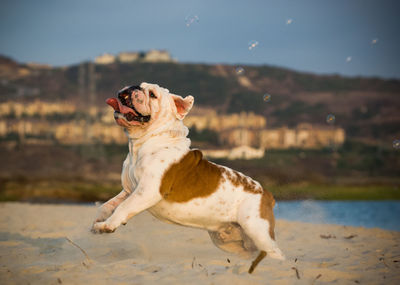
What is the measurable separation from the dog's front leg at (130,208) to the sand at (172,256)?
594mm

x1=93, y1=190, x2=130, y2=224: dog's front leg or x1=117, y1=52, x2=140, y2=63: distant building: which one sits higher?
x1=117, y1=52, x2=140, y2=63: distant building

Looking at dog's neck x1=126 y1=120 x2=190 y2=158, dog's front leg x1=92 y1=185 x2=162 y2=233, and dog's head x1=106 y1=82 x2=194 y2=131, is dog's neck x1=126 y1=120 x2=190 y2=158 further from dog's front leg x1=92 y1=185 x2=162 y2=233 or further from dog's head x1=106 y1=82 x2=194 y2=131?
dog's front leg x1=92 y1=185 x2=162 y2=233

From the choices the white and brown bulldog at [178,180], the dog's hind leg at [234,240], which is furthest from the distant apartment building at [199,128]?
the white and brown bulldog at [178,180]

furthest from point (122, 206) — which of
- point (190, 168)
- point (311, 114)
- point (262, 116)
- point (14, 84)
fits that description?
point (14, 84)

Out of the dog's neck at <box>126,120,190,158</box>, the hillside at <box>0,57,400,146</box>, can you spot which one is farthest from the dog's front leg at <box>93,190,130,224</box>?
the hillside at <box>0,57,400,146</box>

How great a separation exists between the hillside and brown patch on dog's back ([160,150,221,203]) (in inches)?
2110

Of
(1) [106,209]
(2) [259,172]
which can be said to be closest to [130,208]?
(1) [106,209]

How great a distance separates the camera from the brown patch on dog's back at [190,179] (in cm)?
493

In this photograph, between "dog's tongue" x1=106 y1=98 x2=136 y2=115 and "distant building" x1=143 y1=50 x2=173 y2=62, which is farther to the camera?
"distant building" x1=143 y1=50 x2=173 y2=62

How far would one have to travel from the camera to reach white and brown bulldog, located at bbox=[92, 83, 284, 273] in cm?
498

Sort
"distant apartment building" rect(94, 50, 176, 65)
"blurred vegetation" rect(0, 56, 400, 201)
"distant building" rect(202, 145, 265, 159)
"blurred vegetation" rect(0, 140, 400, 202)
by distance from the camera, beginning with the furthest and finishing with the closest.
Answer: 1. "distant apartment building" rect(94, 50, 176, 65)
2. "distant building" rect(202, 145, 265, 159)
3. "blurred vegetation" rect(0, 56, 400, 201)
4. "blurred vegetation" rect(0, 140, 400, 202)

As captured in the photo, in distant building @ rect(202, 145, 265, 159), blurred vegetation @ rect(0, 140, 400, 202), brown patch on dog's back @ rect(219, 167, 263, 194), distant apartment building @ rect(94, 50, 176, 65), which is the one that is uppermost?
distant apartment building @ rect(94, 50, 176, 65)

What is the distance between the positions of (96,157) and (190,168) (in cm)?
4070

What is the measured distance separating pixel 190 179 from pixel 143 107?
943 mm
